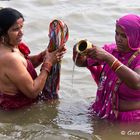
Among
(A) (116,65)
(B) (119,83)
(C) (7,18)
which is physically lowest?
(B) (119,83)

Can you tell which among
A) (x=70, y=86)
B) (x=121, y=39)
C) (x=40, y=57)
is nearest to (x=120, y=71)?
(x=121, y=39)

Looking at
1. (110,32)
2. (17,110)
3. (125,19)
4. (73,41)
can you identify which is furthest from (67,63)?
(125,19)

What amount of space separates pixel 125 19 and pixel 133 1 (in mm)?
5132

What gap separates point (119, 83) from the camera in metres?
4.54

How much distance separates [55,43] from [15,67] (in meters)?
0.48

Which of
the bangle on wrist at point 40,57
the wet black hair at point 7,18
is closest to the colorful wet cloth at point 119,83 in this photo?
the bangle on wrist at point 40,57

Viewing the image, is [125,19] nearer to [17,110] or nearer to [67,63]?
[17,110]

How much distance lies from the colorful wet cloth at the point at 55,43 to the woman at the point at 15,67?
0.08 m

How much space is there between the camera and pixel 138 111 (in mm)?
4562

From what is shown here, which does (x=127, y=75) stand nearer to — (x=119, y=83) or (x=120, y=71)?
(x=120, y=71)

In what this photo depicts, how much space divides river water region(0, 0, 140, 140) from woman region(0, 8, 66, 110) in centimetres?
19

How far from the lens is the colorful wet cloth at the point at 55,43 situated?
15.6 ft

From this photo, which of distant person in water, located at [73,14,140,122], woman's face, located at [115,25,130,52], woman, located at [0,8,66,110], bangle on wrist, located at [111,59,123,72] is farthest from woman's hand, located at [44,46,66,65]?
bangle on wrist, located at [111,59,123,72]

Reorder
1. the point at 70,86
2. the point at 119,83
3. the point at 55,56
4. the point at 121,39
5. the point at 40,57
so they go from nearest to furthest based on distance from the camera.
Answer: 1. the point at 121,39
2. the point at 119,83
3. the point at 55,56
4. the point at 40,57
5. the point at 70,86
